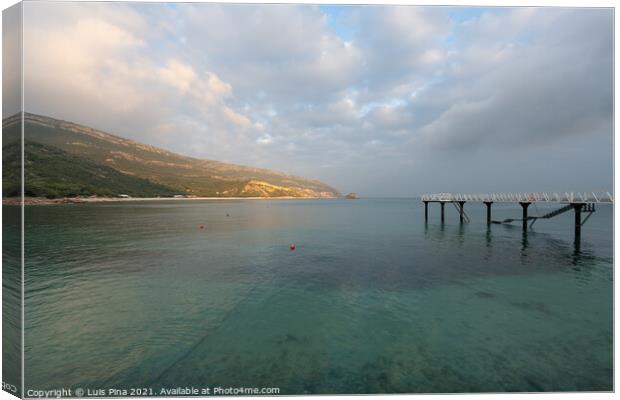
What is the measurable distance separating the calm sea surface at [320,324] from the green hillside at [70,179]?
303 feet

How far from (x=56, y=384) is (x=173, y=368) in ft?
12.7

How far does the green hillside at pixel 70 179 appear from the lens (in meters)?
108

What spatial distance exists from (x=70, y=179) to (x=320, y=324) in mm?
181359

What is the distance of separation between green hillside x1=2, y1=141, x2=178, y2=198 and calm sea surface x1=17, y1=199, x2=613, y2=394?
92.3 m

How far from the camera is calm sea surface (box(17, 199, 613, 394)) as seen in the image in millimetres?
8758

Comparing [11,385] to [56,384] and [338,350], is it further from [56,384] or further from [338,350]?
[338,350]

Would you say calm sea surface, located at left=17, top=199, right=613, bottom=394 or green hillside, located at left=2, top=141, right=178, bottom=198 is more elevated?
green hillside, located at left=2, top=141, right=178, bottom=198

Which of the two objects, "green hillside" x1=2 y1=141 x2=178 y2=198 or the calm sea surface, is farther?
"green hillside" x1=2 y1=141 x2=178 y2=198

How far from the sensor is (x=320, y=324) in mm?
11836

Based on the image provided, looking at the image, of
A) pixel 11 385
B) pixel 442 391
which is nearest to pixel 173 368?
pixel 11 385

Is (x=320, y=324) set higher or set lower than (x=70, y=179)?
lower

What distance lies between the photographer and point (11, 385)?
823 cm

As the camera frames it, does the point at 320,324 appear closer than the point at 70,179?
Yes

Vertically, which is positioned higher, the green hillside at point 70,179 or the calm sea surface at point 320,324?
the green hillside at point 70,179
